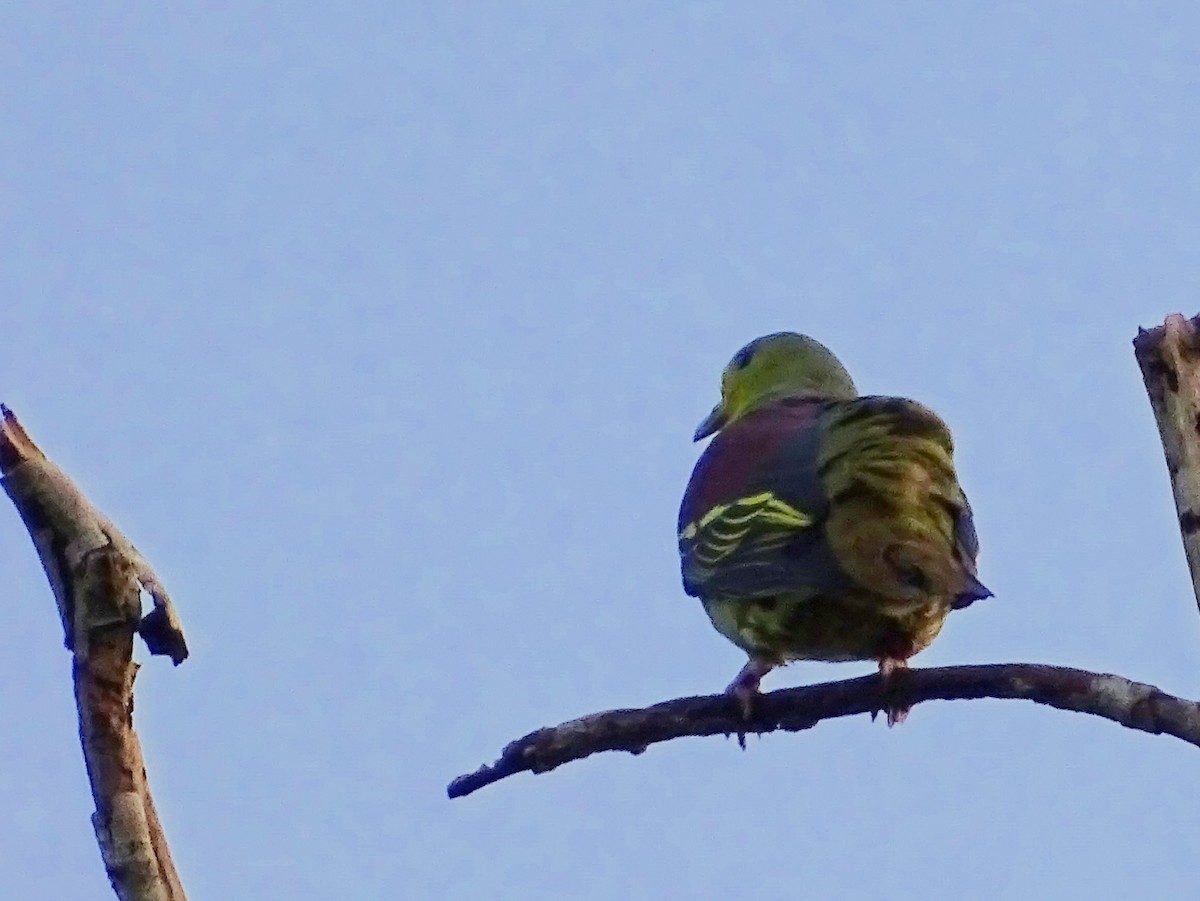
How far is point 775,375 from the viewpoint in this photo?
383 inches

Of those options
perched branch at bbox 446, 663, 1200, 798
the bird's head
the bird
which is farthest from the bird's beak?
perched branch at bbox 446, 663, 1200, 798

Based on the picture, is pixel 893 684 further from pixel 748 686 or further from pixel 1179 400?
pixel 1179 400

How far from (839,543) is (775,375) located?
3.59 metres

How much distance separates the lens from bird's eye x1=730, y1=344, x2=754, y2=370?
10.0 metres

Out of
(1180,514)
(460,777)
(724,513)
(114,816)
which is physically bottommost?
(114,816)

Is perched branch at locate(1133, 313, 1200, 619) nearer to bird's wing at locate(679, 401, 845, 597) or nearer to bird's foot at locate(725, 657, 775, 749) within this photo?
bird's foot at locate(725, 657, 775, 749)

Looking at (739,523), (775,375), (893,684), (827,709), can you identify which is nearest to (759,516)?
(739,523)

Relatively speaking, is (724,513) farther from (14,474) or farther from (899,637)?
(14,474)

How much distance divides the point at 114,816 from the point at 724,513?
4.07 m

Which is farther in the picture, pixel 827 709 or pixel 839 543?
pixel 839 543

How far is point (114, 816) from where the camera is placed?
319 cm

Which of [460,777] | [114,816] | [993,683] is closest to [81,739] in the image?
[114,816]

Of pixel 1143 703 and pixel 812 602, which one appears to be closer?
pixel 1143 703


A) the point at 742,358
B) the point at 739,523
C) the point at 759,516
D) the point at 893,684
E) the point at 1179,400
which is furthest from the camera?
the point at 742,358
